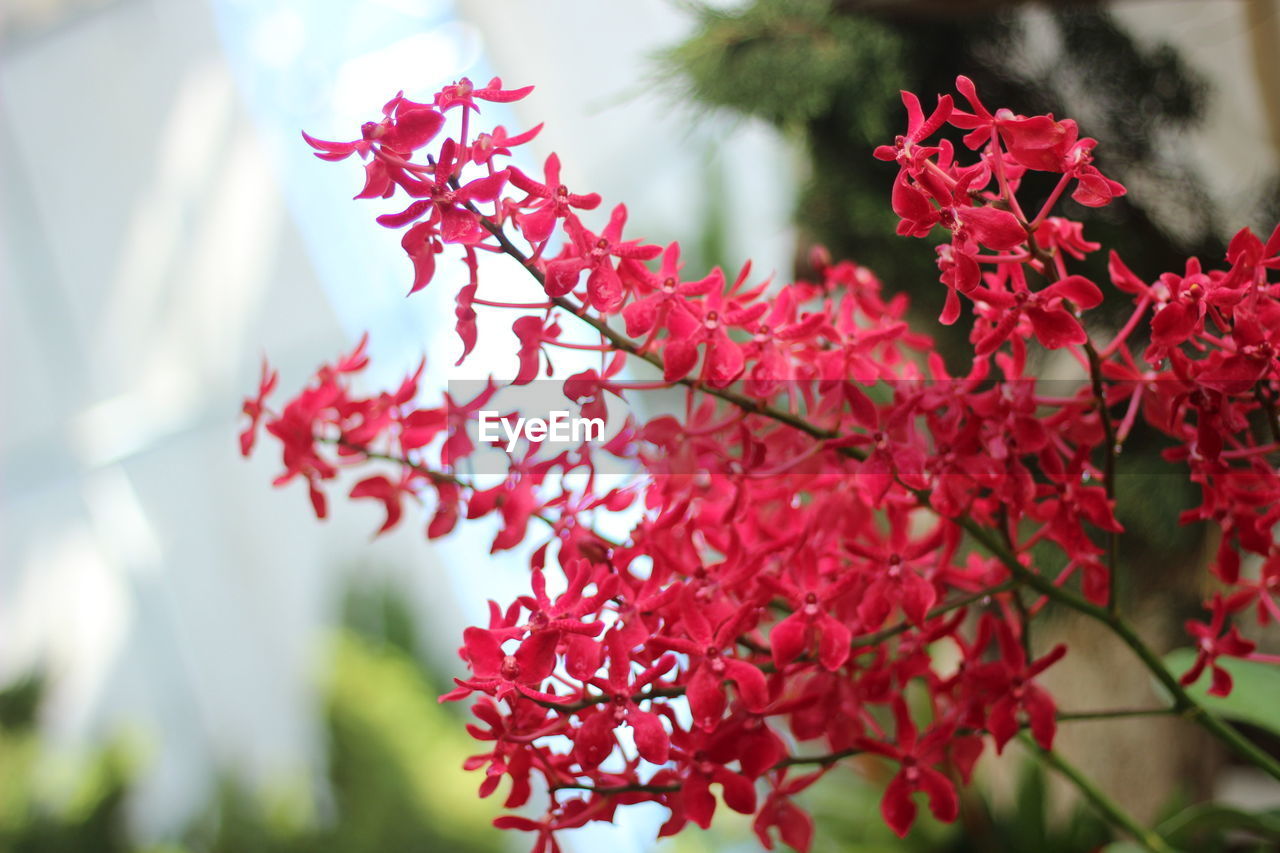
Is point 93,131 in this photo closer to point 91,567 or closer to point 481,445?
point 91,567

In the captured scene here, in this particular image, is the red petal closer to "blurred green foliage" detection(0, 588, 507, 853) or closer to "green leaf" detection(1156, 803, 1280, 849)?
"green leaf" detection(1156, 803, 1280, 849)

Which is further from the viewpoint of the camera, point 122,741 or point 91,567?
point 91,567

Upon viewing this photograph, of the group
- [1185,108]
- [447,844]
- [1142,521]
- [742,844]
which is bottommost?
[742,844]

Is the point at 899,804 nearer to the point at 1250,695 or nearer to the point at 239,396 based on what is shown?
the point at 1250,695

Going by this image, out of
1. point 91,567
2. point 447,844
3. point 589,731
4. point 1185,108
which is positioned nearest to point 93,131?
point 91,567

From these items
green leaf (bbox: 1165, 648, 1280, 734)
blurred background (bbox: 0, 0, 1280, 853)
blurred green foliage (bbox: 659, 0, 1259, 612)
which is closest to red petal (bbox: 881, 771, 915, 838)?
green leaf (bbox: 1165, 648, 1280, 734)

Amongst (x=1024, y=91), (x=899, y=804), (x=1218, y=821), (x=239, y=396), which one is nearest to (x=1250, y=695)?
(x=1218, y=821)

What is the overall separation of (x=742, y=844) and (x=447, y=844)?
42cm

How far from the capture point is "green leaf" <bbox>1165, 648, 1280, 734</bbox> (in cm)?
41

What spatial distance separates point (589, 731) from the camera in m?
0.28

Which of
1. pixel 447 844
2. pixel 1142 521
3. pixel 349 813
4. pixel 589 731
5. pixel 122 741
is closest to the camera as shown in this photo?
pixel 589 731

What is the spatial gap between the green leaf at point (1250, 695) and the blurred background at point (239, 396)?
431 mm

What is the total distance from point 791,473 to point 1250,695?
0.73 feet

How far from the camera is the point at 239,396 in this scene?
1.89m
